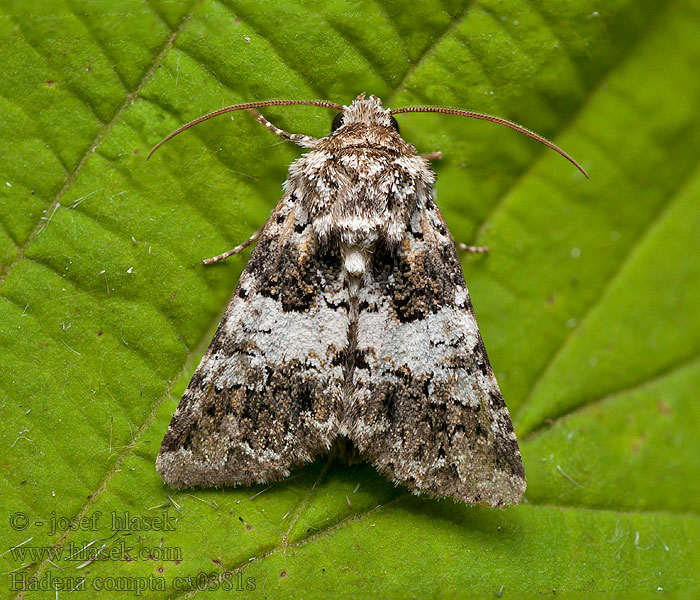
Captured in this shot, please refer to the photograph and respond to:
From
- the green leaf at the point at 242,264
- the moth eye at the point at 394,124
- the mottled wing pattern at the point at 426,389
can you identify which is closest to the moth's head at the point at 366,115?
the moth eye at the point at 394,124

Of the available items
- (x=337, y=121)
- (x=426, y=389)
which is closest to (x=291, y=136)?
(x=337, y=121)

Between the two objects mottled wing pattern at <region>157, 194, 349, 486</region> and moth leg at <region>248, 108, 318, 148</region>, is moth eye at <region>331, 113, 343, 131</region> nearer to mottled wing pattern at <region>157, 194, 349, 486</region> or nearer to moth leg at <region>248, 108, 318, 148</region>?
moth leg at <region>248, 108, 318, 148</region>

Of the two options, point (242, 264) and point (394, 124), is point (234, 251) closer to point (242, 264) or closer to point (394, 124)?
point (242, 264)

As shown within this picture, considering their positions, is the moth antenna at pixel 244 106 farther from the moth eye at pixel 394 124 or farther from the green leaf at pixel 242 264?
the moth eye at pixel 394 124

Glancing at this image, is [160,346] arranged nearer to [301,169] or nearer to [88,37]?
[301,169]

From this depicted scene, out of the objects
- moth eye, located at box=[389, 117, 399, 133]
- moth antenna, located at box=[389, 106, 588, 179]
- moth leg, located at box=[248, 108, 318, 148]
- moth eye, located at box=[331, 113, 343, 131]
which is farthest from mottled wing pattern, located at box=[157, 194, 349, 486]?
moth antenna, located at box=[389, 106, 588, 179]
